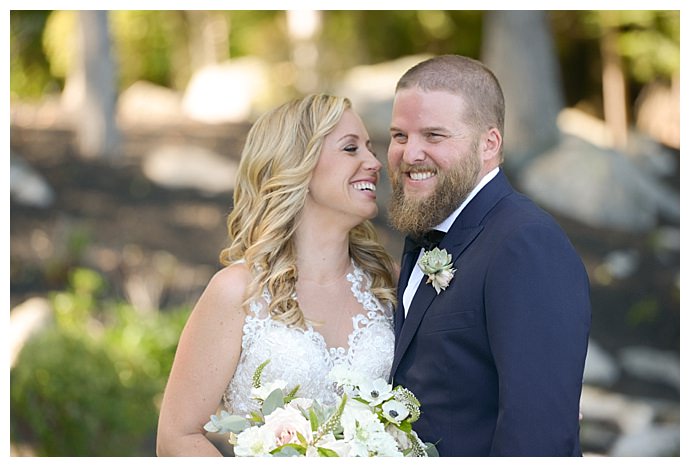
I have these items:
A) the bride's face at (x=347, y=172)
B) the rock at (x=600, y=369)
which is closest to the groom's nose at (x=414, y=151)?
the bride's face at (x=347, y=172)

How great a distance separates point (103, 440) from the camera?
6.36 meters

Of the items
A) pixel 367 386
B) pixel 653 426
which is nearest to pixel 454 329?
pixel 367 386

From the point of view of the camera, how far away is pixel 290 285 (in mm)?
3609

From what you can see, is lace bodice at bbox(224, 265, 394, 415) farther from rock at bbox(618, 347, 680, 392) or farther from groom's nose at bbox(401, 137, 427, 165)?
rock at bbox(618, 347, 680, 392)

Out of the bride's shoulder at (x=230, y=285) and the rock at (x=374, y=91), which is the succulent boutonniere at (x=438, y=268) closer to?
the bride's shoulder at (x=230, y=285)

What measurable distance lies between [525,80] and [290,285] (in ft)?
26.0

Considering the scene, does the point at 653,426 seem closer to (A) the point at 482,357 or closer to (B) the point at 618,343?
(B) the point at 618,343

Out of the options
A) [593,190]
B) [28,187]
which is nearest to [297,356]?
[28,187]

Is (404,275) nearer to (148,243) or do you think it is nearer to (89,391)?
(89,391)

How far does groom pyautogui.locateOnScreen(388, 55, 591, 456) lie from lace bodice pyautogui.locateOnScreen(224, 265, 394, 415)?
0.69ft

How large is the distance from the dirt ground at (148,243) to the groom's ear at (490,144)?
6.05m

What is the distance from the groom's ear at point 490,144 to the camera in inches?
124

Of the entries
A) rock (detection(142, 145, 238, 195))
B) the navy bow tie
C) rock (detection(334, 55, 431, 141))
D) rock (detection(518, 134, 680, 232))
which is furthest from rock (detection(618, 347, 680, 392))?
the navy bow tie
